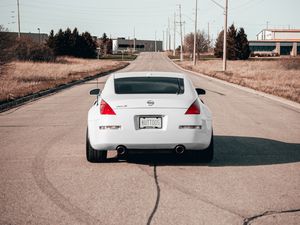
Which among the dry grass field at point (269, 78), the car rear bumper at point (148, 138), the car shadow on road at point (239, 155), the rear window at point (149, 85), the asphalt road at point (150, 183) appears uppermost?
the rear window at point (149, 85)

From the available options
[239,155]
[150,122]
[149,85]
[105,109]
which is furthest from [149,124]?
[239,155]

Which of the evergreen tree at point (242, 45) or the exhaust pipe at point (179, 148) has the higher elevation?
the evergreen tree at point (242, 45)

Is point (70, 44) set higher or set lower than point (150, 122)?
higher

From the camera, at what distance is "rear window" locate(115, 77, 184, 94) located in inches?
284

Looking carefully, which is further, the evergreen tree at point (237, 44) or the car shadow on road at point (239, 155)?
the evergreen tree at point (237, 44)

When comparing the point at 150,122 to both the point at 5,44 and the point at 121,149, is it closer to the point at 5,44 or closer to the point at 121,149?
the point at 121,149

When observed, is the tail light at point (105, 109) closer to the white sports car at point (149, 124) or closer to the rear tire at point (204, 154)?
the white sports car at point (149, 124)

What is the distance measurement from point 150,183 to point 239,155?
236 centimetres

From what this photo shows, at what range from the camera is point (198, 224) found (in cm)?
448

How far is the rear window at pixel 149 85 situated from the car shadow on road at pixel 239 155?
1.00m

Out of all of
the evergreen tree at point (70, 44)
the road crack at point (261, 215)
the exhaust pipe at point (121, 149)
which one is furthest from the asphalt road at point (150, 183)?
the evergreen tree at point (70, 44)

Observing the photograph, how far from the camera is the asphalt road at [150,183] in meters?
4.74

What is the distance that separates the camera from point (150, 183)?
19.7 ft

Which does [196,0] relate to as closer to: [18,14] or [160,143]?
[18,14]
